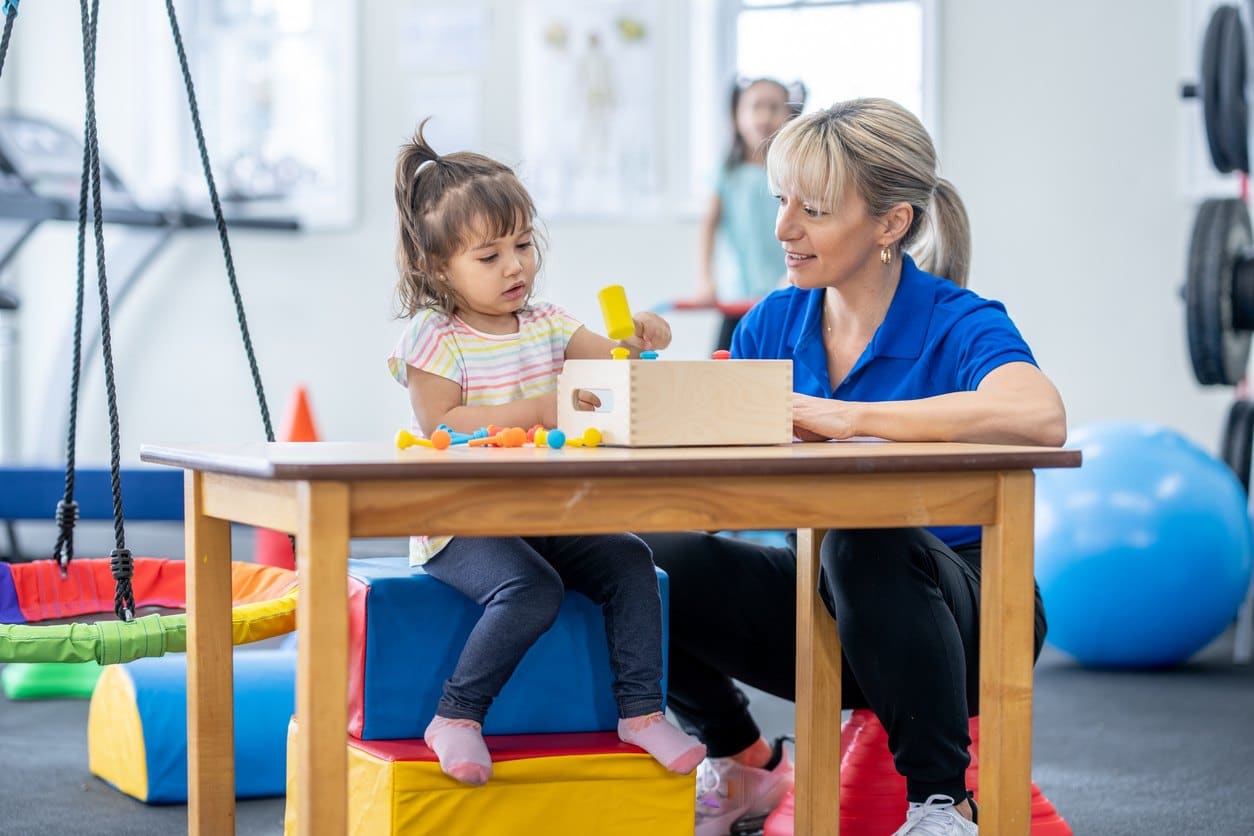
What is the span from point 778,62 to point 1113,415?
171 centimetres

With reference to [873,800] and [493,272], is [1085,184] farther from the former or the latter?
[493,272]

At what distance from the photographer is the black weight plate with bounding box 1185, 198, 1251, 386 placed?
3348 mm

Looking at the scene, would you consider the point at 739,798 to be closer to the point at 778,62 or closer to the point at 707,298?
the point at 707,298

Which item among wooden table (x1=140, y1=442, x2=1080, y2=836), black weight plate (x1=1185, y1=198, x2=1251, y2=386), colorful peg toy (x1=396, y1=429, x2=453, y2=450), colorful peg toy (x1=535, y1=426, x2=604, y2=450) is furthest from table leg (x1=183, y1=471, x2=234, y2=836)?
black weight plate (x1=1185, y1=198, x2=1251, y2=386)

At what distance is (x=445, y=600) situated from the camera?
61.2 inches

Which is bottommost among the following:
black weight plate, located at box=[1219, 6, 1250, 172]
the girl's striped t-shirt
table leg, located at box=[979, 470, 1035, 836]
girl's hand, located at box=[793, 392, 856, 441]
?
table leg, located at box=[979, 470, 1035, 836]

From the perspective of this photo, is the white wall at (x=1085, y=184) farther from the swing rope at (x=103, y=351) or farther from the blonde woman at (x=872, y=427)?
the swing rope at (x=103, y=351)

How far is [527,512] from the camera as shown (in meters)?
1.22

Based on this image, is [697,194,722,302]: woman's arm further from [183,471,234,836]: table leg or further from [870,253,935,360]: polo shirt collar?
[183,471,234,836]: table leg

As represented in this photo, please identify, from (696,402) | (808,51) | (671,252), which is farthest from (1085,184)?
(696,402)

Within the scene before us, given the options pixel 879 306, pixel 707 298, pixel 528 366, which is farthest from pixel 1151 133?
pixel 528 366

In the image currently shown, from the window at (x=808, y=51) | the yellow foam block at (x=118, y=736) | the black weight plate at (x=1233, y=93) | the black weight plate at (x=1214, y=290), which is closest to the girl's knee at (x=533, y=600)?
the yellow foam block at (x=118, y=736)

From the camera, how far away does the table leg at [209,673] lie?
1534 mm

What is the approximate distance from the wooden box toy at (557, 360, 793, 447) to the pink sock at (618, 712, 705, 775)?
1.08 feet
